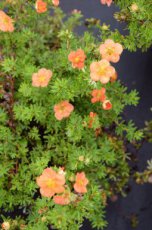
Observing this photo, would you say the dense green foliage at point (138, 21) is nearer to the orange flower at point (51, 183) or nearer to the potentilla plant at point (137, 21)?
the potentilla plant at point (137, 21)

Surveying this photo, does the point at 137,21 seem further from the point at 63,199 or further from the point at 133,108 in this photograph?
the point at 133,108

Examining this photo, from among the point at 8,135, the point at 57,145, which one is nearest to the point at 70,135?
the point at 57,145

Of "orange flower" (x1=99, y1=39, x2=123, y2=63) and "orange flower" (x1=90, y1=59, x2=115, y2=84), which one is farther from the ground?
"orange flower" (x1=99, y1=39, x2=123, y2=63)

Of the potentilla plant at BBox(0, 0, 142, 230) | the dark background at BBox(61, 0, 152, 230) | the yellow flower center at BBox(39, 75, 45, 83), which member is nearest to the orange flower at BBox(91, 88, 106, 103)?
the potentilla plant at BBox(0, 0, 142, 230)

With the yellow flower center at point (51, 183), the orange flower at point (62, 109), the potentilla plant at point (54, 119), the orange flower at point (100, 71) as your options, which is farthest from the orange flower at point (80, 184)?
the orange flower at point (100, 71)

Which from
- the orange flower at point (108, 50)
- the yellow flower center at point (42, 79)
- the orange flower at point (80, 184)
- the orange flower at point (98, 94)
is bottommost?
the orange flower at point (80, 184)

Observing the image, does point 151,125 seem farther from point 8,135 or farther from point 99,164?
point 8,135

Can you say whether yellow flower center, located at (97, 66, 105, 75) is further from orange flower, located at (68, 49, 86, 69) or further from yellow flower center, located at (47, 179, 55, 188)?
yellow flower center, located at (47, 179, 55, 188)

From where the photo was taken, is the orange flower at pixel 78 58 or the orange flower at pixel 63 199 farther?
the orange flower at pixel 78 58
